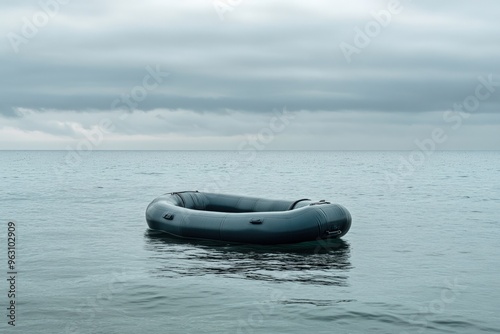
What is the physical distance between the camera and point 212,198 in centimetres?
2442

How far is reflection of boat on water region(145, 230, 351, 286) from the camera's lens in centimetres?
1603

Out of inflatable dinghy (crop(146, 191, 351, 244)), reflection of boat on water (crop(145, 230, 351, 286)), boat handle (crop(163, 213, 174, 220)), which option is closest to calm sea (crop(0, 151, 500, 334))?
reflection of boat on water (crop(145, 230, 351, 286))

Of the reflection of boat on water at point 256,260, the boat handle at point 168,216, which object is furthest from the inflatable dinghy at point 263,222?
the reflection of boat on water at point 256,260

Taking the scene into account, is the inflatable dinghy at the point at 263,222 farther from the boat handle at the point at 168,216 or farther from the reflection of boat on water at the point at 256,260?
the reflection of boat on water at the point at 256,260

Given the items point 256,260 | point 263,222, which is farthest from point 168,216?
point 256,260

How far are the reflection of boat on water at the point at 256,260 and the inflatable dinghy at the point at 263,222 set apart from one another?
1.21 ft

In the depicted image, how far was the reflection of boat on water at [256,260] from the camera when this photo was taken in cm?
1603

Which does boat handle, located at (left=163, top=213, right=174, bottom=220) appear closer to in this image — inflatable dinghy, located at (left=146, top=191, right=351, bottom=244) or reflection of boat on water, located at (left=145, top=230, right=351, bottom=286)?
inflatable dinghy, located at (left=146, top=191, right=351, bottom=244)

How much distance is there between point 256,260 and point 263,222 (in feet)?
5.82

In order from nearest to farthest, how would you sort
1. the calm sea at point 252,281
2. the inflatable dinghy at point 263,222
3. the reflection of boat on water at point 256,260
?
the calm sea at point 252,281
the reflection of boat on water at point 256,260
the inflatable dinghy at point 263,222

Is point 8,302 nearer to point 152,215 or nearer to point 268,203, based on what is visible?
point 152,215

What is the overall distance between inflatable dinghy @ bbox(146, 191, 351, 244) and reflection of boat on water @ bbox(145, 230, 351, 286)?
369mm

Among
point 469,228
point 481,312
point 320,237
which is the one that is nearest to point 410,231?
point 469,228

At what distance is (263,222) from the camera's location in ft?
63.3
